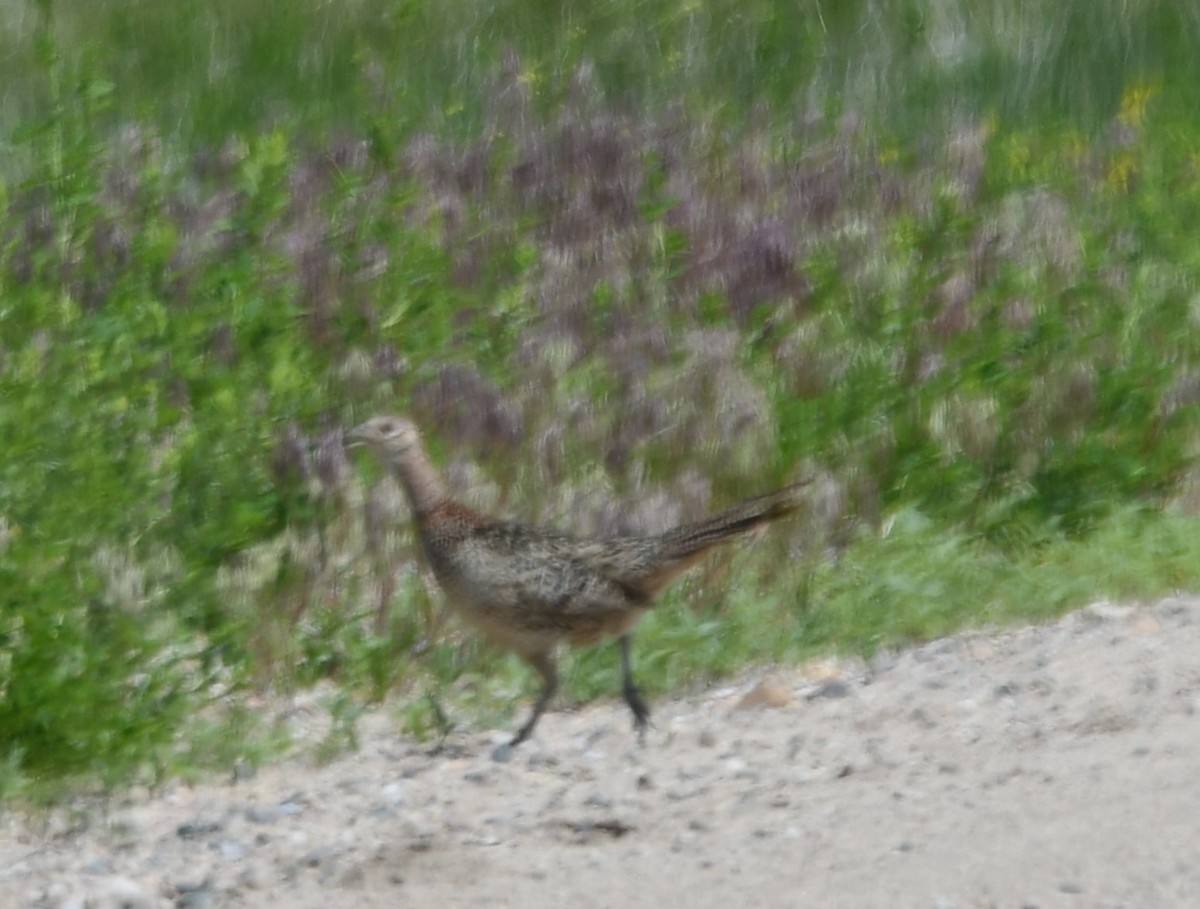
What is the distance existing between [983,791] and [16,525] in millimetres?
2640

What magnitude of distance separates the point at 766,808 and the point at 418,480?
2.26m

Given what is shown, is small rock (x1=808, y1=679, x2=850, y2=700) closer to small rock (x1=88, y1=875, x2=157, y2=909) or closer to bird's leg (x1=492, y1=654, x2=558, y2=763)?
bird's leg (x1=492, y1=654, x2=558, y2=763)

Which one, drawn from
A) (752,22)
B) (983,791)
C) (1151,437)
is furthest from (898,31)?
(983,791)

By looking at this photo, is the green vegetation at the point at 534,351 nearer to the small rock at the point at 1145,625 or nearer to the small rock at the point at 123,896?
the small rock at the point at 1145,625

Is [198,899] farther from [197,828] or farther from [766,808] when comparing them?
[766,808]

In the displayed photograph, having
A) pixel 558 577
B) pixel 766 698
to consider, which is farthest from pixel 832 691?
pixel 558 577

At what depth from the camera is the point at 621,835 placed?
534 cm

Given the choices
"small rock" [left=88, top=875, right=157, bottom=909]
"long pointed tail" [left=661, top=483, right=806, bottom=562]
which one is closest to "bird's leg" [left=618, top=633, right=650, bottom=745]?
"long pointed tail" [left=661, top=483, right=806, bottom=562]

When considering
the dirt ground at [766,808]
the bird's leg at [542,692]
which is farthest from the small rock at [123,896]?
the bird's leg at [542,692]

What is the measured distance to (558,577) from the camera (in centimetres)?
679

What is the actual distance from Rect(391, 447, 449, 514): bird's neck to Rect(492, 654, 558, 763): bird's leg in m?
0.61

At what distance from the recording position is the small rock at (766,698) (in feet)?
21.4

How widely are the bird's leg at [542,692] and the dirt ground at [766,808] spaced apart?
2.1 inches

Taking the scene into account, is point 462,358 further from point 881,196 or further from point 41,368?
point 881,196
